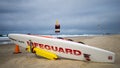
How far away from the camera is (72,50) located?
241 inches

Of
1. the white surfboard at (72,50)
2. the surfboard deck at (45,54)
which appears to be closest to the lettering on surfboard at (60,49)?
the white surfboard at (72,50)

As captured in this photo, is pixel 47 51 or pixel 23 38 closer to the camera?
pixel 47 51

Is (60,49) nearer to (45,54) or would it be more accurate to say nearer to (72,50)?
(72,50)

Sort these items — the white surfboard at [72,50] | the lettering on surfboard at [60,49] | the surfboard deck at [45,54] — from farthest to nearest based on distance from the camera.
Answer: the surfboard deck at [45,54]
the lettering on surfboard at [60,49]
the white surfboard at [72,50]

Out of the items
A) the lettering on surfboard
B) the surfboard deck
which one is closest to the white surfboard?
the lettering on surfboard

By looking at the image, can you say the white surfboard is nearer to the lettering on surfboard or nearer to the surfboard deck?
the lettering on surfboard

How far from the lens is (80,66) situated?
516 cm

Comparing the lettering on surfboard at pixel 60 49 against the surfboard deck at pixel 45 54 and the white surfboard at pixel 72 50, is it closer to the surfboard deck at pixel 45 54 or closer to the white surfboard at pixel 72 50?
the white surfboard at pixel 72 50

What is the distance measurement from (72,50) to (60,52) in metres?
0.58

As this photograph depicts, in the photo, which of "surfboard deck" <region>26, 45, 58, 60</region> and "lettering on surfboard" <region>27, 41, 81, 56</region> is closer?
"lettering on surfboard" <region>27, 41, 81, 56</region>

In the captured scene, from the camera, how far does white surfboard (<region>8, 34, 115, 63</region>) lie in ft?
18.4

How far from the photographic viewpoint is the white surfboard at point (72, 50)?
18.4 ft

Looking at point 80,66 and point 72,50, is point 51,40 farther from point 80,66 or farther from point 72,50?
point 80,66

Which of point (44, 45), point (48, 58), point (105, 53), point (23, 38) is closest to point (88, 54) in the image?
point (105, 53)
